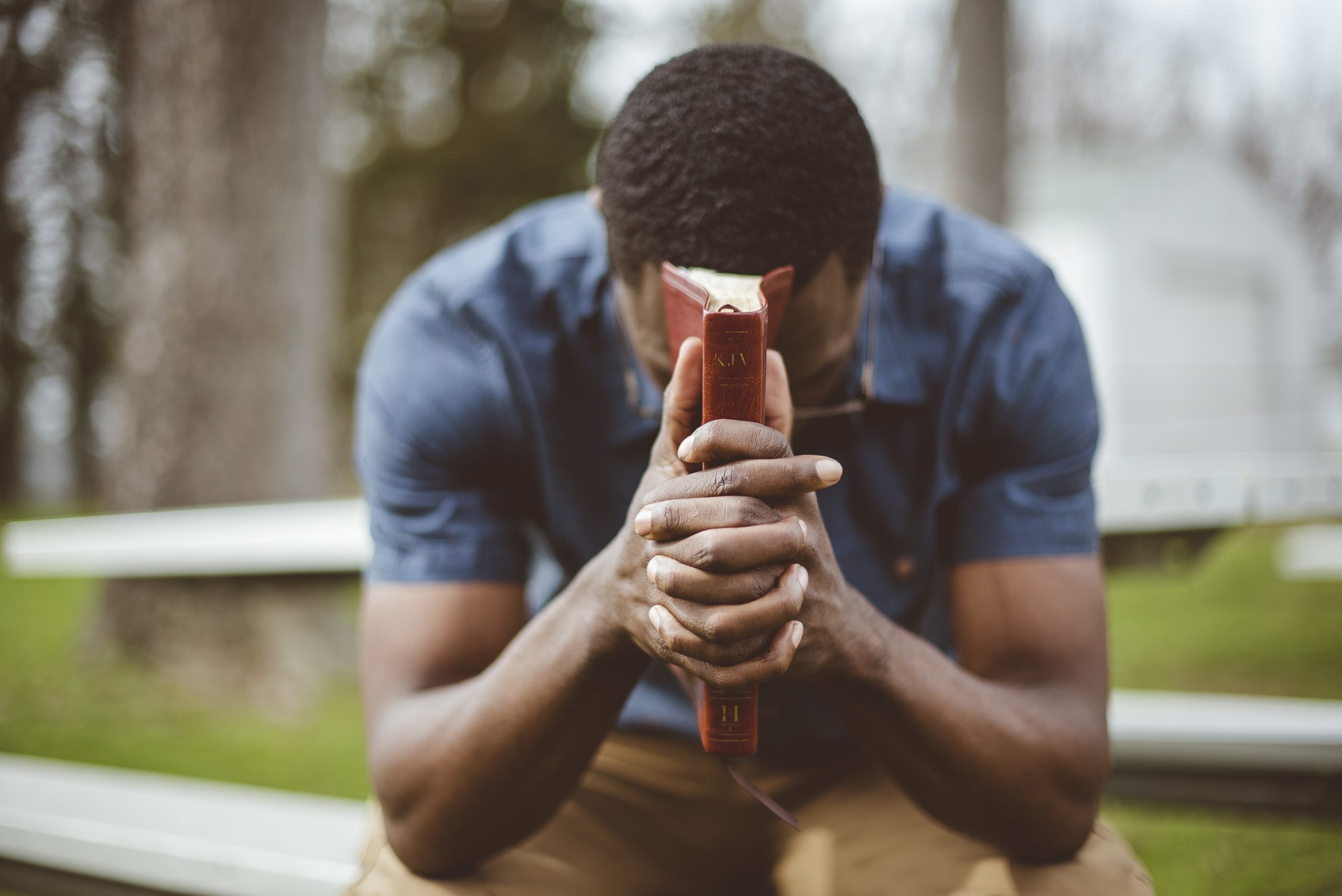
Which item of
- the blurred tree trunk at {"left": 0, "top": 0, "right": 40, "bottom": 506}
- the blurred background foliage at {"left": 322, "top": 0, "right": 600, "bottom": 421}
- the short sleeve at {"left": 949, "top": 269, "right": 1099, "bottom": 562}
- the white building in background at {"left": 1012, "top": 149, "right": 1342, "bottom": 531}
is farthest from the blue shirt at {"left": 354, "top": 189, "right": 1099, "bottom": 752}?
the blurred tree trunk at {"left": 0, "top": 0, "right": 40, "bottom": 506}

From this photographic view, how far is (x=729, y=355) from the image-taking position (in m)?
1.00

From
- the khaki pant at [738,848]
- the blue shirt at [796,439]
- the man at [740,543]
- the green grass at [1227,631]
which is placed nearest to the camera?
the man at [740,543]

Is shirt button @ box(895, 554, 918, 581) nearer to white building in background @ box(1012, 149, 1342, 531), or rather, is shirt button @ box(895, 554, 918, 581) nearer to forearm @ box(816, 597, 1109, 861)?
forearm @ box(816, 597, 1109, 861)

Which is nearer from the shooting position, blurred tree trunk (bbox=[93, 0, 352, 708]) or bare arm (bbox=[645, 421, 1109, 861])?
bare arm (bbox=[645, 421, 1109, 861])

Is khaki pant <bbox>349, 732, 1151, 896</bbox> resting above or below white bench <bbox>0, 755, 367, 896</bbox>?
above

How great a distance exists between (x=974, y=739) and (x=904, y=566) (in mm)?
361

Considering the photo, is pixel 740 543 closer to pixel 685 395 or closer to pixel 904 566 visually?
pixel 685 395

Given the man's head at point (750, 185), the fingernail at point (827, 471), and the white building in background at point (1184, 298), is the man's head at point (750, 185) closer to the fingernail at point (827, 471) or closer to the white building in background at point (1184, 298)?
the fingernail at point (827, 471)

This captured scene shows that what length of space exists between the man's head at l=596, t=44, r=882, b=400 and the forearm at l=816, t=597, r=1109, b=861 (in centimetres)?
42

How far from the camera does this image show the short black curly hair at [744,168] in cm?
121

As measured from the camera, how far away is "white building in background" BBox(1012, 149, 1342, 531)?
10945mm

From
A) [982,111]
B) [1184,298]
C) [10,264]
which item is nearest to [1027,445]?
[982,111]

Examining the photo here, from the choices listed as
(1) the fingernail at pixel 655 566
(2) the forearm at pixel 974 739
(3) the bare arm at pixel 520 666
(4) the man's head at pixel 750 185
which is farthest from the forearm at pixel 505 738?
(4) the man's head at pixel 750 185

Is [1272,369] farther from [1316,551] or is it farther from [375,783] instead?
[375,783]
